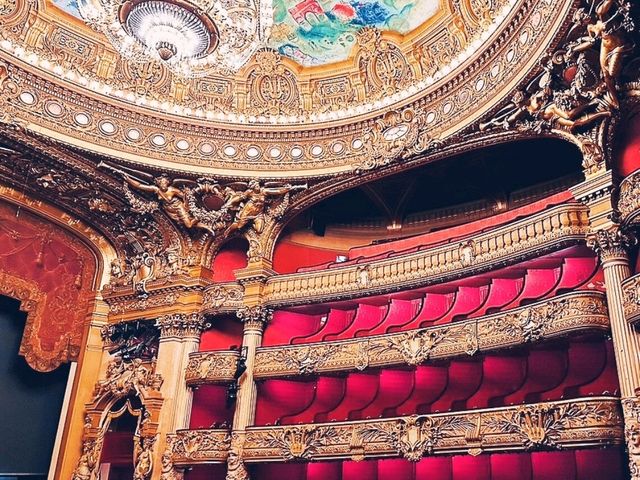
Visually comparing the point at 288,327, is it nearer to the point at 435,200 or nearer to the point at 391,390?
the point at 391,390

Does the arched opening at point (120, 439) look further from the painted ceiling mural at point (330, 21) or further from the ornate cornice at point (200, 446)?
the painted ceiling mural at point (330, 21)

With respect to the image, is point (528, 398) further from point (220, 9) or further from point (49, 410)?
point (49, 410)

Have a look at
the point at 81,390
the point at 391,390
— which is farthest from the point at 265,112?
the point at 81,390

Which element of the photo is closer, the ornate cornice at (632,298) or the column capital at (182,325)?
the ornate cornice at (632,298)

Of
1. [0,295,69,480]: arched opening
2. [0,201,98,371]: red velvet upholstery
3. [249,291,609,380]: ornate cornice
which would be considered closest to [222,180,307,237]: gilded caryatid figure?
[249,291,609,380]: ornate cornice

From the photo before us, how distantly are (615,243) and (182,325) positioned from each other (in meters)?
7.90

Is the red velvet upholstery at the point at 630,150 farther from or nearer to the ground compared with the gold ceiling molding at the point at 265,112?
nearer to the ground

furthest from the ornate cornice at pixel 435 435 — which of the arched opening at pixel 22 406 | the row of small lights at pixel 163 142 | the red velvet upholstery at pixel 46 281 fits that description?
the row of small lights at pixel 163 142

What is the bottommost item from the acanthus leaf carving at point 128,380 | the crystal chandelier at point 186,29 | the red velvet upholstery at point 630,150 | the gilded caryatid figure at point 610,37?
the acanthus leaf carving at point 128,380

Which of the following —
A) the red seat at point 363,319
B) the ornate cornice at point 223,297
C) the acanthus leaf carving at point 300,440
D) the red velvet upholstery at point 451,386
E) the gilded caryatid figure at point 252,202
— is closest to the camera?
the red velvet upholstery at point 451,386

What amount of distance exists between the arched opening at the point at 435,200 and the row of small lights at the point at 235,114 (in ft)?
4.75

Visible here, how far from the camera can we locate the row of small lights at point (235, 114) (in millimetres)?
10149

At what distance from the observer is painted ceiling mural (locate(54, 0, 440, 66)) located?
10.8 metres

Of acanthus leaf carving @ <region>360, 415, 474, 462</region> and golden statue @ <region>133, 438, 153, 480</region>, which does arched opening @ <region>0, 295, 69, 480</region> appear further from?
acanthus leaf carving @ <region>360, 415, 474, 462</region>
